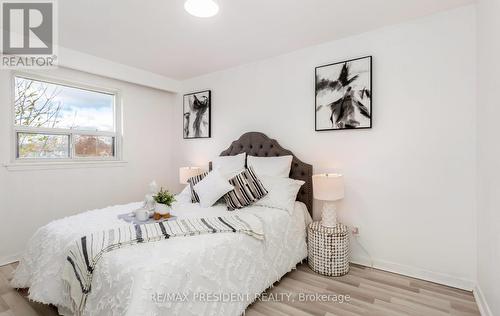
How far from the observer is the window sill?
9.38 feet

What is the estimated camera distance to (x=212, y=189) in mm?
2754

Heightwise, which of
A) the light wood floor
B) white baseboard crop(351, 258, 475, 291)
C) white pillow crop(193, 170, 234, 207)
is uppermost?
white pillow crop(193, 170, 234, 207)

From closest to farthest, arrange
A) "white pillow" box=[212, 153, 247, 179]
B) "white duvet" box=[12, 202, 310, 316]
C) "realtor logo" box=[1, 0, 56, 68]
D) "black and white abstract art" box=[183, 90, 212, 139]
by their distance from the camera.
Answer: "white duvet" box=[12, 202, 310, 316] → "realtor logo" box=[1, 0, 56, 68] → "white pillow" box=[212, 153, 247, 179] → "black and white abstract art" box=[183, 90, 212, 139]

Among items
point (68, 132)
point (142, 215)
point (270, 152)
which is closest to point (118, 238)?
Answer: point (142, 215)

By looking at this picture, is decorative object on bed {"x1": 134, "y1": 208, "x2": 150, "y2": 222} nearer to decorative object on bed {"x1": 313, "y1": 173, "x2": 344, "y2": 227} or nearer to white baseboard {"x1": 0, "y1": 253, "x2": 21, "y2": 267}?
decorative object on bed {"x1": 313, "y1": 173, "x2": 344, "y2": 227}

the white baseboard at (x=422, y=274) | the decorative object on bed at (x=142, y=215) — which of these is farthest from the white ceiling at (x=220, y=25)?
the white baseboard at (x=422, y=274)

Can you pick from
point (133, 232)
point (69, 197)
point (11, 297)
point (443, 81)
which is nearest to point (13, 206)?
point (69, 197)

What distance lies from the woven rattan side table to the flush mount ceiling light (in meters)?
2.25

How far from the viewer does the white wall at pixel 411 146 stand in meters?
2.22

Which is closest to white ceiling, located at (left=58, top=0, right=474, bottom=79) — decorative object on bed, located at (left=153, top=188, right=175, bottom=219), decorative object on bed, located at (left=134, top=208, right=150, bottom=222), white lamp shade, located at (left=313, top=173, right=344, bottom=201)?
white lamp shade, located at (left=313, top=173, right=344, bottom=201)

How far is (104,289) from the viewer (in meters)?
1.40

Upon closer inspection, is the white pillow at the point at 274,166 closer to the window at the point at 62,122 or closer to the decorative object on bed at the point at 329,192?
the decorative object on bed at the point at 329,192

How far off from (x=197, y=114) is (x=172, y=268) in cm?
305

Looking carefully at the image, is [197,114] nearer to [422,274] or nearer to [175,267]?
[175,267]
